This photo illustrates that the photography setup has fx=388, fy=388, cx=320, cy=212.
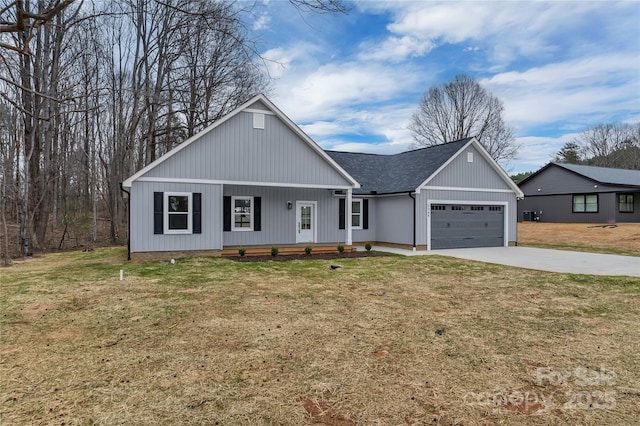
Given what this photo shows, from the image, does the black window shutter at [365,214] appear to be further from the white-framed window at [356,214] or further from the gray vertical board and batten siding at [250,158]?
the gray vertical board and batten siding at [250,158]

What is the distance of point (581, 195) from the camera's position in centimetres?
2953

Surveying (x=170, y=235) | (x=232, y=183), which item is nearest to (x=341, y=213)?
(x=232, y=183)

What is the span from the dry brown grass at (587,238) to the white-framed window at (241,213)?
1429 cm

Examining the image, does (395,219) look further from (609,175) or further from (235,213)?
(609,175)

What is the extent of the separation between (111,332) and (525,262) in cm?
1195

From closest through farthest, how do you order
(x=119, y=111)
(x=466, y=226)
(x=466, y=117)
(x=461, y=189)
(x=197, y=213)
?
(x=197, y=213) → (x=461, y=189) → (x=466, y=226) → (x=119, y=111) → (x=466, y=117)

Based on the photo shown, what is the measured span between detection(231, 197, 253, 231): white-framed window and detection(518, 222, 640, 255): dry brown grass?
1429cm

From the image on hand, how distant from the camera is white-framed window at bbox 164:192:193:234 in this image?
12.8m

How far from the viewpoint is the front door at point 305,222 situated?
16.0 m

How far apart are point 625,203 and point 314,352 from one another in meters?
32.7

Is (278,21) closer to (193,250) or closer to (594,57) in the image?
(193,250)

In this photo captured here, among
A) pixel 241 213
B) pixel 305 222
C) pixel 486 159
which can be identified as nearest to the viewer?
pixel 241 213

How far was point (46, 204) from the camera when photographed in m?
16.5

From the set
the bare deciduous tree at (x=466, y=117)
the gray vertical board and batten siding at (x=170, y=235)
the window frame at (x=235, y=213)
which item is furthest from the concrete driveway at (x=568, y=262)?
the bare deciduous tree at (x=466, y=117)
